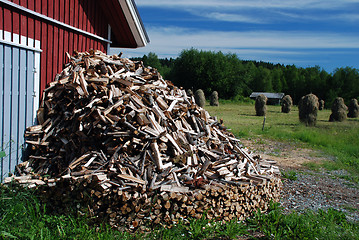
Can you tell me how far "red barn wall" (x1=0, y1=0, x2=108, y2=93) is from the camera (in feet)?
18.6

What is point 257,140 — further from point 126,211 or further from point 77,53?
point 126,211

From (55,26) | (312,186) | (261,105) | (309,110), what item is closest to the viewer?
(55,26)

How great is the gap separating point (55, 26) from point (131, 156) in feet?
11.6

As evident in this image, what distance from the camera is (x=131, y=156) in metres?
5.39

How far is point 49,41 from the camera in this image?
6484mm

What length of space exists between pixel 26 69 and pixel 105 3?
10.4ft

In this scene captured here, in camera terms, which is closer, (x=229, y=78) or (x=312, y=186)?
(x=312, y=186)

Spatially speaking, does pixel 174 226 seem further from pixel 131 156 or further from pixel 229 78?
pixel 229 78

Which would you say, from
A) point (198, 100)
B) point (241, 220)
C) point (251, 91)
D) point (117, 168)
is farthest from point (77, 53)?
point (251, 91)

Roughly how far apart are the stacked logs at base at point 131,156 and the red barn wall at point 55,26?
35cm

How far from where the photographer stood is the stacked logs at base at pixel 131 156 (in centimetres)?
468

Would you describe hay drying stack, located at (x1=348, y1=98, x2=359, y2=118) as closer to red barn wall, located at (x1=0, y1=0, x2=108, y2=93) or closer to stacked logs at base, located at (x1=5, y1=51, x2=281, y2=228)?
stacked logs at base, located at (x1=5, y1=51, x2=281, y2=228)

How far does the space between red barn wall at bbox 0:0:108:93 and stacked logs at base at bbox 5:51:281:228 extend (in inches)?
13.9

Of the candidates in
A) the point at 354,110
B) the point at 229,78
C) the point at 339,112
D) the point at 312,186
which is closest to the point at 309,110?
the point at 339,112
